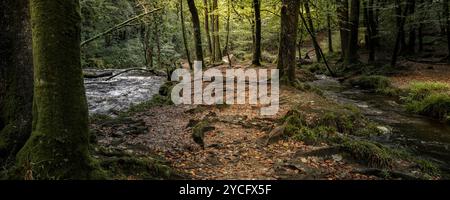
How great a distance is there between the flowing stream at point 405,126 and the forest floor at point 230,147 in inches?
81.5

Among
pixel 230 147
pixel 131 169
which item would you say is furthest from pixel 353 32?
pixel 131 169

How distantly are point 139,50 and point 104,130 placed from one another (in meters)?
31.9

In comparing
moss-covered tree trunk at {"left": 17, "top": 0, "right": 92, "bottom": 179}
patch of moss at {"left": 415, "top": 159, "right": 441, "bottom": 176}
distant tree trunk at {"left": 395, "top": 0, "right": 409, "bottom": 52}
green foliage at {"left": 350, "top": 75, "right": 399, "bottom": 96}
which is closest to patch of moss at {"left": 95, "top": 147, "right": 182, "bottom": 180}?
→ moss-covered tree trunk at {"left": 17, "top": 0, "right": 92, "bottom": 179}

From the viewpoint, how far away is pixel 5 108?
18.5ft

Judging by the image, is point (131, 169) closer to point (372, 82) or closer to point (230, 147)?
point (230, 147)

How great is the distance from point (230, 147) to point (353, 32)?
1758cm

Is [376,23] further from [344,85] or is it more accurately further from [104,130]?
[104,130]

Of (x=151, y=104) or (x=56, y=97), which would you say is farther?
(x=151, y=104)

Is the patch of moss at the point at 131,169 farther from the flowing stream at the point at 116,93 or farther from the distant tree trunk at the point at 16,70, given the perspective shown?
the flowing stream at the point at 116,93

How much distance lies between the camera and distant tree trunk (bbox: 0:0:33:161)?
18.2 ft

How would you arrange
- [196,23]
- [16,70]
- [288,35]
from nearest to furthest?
[16,70] → [288,35] → [196,23]

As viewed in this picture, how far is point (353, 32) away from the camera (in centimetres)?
2245
